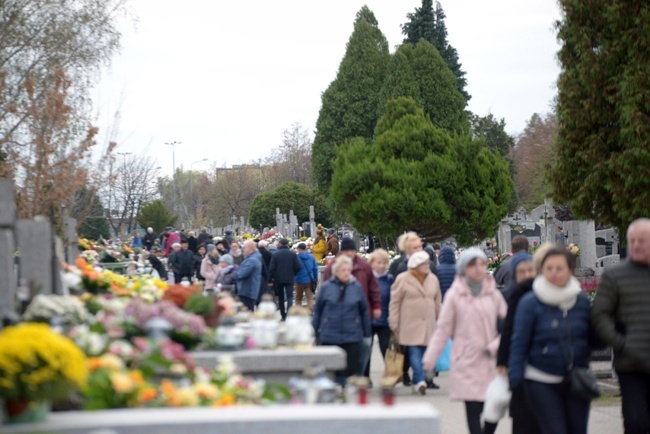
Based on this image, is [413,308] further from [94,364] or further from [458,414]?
[94,364]

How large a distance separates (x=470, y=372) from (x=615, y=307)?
1469 millimetres

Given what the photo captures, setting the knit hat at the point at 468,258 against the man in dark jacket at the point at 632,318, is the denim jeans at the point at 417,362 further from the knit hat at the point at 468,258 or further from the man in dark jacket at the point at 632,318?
the man in dark jacket at the point at 632,318

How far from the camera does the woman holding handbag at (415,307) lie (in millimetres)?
13398

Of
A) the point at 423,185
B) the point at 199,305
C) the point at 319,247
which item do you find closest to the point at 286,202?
the point at 423,185

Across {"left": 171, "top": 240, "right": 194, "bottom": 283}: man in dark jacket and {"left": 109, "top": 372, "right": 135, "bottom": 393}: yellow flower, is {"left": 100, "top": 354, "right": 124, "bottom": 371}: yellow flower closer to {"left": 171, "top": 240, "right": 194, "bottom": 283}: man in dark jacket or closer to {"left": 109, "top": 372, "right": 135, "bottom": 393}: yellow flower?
{"left": 109, "top": 372, "right": 135, "bottom": 393}: yellow flower

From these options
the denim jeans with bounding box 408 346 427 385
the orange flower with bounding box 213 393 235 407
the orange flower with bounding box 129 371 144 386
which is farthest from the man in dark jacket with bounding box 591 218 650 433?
the denim jeans with bounding box 408 346 427 385

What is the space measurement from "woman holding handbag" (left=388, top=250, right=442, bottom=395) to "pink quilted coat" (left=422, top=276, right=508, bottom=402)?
380cm

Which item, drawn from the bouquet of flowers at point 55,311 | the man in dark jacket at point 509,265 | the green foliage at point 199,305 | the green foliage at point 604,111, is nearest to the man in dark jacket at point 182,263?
the green foliage at point 604,111

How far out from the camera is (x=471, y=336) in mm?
9289

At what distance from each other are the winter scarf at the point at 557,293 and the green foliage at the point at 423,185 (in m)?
30.4

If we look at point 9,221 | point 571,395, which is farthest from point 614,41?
point 9,221

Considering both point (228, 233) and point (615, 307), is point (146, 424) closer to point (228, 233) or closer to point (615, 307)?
point (615, 307)

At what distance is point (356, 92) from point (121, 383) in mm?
55741

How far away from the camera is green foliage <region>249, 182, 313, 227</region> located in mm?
71312
